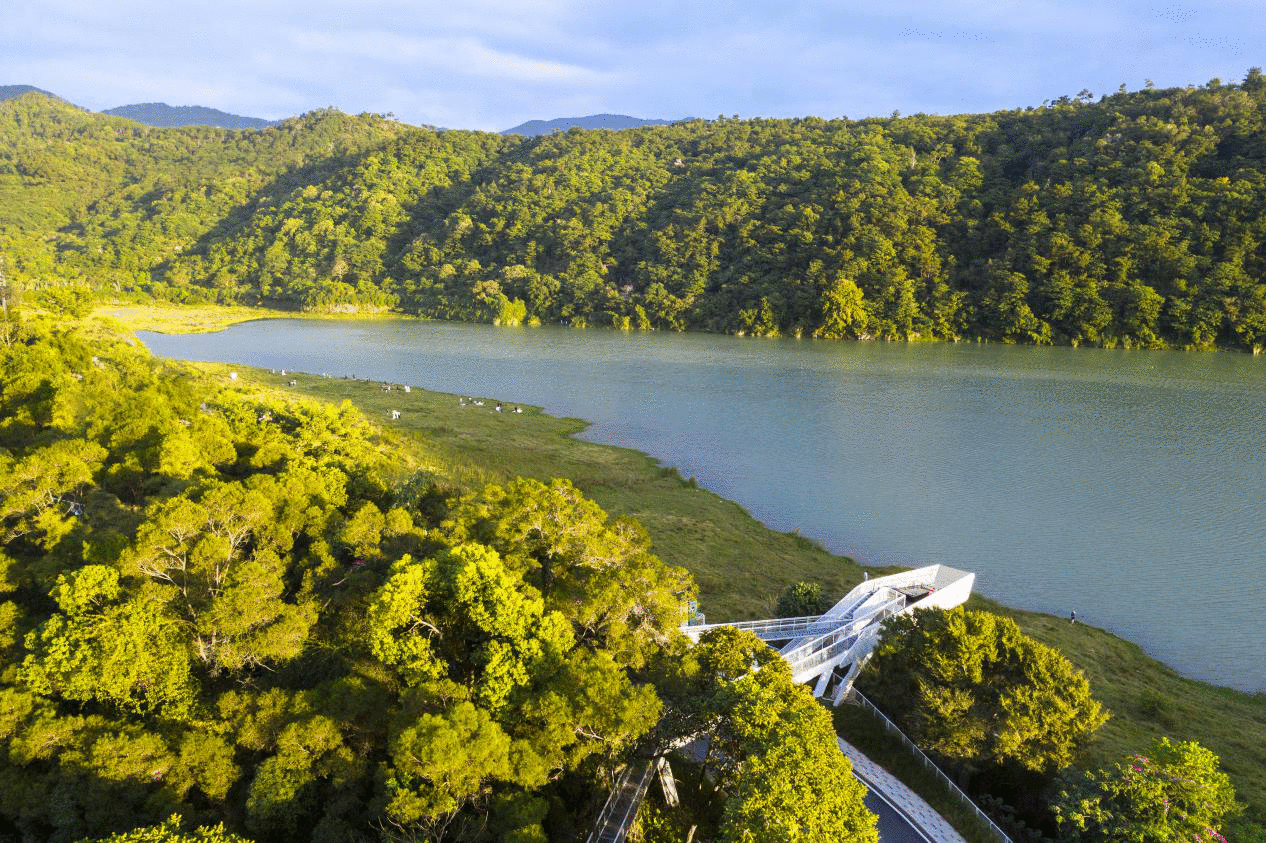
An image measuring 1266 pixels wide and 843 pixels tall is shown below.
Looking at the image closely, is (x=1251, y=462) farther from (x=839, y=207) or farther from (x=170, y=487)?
(x=839, y=207)

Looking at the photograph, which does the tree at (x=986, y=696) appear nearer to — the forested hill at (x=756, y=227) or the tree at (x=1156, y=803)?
the tree at (x=1156, y=803)

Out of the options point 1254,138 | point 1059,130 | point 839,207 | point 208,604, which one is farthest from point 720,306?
point 208,604

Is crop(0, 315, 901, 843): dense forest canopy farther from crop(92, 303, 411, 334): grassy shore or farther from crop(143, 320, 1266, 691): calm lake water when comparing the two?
crop(92, 303, 411, 334): grassy shore

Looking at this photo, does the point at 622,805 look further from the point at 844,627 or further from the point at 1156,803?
the point at 1156,803

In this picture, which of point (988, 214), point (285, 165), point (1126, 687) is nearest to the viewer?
point (1126, 687)

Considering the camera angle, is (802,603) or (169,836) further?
Answer: (802,603)

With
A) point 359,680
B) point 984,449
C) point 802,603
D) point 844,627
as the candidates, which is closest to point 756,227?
point 984,449

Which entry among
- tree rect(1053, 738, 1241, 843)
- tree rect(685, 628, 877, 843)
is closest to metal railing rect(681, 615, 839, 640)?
tree rect(685, 628, 877, 843)
